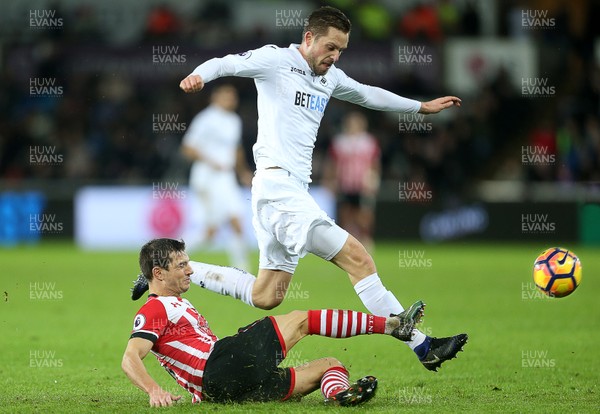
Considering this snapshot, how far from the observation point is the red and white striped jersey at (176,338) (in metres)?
6.05

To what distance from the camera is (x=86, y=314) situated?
11.1 m

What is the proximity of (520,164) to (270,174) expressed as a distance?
1569 centimetres

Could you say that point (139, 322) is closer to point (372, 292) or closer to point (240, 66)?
point (372, 292)

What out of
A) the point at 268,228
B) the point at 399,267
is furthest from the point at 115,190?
the point at 268,228

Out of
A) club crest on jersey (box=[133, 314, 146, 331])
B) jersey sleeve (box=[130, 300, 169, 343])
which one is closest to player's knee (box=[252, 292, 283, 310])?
jersey sleeve (box=[130, 300, 169, 343])

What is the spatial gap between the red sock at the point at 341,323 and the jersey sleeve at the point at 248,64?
164 cm

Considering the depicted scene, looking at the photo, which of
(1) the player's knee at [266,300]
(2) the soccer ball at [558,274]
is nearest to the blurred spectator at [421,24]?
(2) the soccer ball at [558,274]

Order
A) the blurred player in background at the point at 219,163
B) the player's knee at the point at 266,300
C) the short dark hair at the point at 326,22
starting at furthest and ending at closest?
the blurred player in background at the point at 219,163 → the player's knee at the point at 266,300 → the short dark hair at the point at 326,22

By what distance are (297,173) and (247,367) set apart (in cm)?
165

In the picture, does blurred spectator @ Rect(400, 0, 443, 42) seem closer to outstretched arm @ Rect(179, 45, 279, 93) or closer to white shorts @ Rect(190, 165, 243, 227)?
white shorts @ Rect(190, 165, 243, 227)

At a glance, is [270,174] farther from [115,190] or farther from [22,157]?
[22,157]

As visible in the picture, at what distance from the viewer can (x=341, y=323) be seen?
615cm

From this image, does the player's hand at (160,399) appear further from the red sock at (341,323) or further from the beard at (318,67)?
the beard at (318,67)

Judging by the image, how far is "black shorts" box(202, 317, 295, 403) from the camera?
19.8ft
